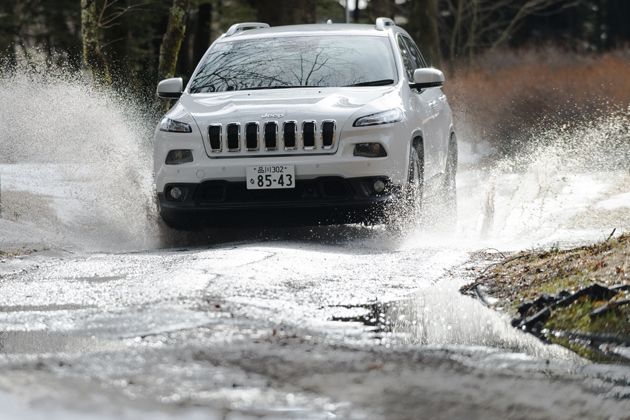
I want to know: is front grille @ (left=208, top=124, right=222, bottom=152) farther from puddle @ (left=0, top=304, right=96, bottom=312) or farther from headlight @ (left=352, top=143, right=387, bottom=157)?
puddle @ (left=0, top=304, right=96, bottom=312)

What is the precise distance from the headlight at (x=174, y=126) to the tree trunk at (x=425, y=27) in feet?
53.3

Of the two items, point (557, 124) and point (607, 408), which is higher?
point (607, 408)

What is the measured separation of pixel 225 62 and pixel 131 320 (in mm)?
4831

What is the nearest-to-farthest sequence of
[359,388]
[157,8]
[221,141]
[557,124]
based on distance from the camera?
[359,388] < [221,141] < [557,124] < [157,8]

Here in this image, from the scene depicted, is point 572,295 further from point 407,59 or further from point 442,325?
point 407,59

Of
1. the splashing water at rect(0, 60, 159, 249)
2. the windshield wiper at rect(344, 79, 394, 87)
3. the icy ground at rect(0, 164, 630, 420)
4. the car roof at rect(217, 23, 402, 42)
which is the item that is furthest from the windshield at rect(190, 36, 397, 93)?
the splashing water at rect(0, 60, 159, 249)

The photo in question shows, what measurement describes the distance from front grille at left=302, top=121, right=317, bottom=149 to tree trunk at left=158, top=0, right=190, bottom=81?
8.69 metres

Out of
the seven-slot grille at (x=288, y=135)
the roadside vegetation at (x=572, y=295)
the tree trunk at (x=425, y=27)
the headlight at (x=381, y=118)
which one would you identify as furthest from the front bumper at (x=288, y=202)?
the tree trunk at (x=425, y=27)

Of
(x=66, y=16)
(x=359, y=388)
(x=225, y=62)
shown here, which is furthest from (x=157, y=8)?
(x=359, y=388)

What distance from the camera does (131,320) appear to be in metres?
4.47

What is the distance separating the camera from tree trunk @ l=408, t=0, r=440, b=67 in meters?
23.4

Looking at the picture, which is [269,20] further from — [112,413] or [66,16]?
[112,413]

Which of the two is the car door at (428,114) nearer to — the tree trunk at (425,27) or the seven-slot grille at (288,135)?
the seven-slot grille at (288,135)

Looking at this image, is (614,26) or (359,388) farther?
(614,26)
